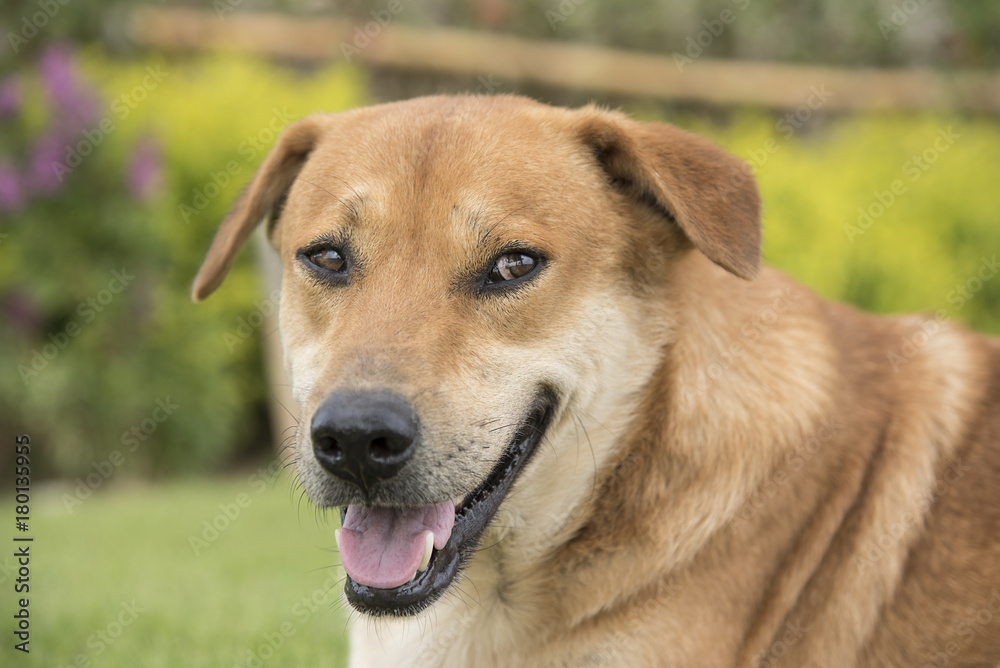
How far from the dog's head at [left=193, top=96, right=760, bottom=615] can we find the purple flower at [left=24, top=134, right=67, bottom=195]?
18.3 feet

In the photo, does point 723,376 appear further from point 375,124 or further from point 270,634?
point 270,634

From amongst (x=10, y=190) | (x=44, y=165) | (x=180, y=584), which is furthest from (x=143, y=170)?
(x=180, y=584)

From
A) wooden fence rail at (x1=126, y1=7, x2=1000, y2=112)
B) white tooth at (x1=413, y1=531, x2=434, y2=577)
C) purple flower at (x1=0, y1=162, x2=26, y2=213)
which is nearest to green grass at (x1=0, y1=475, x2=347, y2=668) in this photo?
white tooth at (x1=413, y1=531, x2=434, y2=577)

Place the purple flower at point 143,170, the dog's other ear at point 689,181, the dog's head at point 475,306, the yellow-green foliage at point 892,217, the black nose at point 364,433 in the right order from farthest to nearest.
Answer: the purple flower at point 143,170
the yellow-green foliage at point 892,217
the dog's other ear at point 689,181
the dog's head at point 475,306
the black nose at point 364,433

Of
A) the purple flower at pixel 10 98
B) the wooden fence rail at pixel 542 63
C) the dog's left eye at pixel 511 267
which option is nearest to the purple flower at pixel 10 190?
the purple flower at pixel 10 98

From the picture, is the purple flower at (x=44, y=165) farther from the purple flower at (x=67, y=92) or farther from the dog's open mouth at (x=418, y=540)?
the dog's open mouth at (x=418, y=540)

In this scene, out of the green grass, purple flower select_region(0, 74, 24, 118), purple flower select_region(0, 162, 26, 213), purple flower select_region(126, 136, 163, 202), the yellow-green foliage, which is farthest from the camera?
purple flower select_region(126, 136, 163, 202)

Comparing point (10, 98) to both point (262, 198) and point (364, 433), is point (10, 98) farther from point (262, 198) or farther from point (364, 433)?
point (364, 433)

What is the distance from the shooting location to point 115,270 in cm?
799

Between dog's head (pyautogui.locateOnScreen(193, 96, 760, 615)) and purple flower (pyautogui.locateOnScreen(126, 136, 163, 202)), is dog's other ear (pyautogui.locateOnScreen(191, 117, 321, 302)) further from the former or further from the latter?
purple flower (pyautogui.locateOnScreen(126, 136, 163, 202))

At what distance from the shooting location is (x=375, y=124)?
3.04m

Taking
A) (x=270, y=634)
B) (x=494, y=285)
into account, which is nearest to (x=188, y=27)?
(x=270, y=634)

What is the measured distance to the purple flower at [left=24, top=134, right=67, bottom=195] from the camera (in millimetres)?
7660

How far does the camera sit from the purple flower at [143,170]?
7.88m
